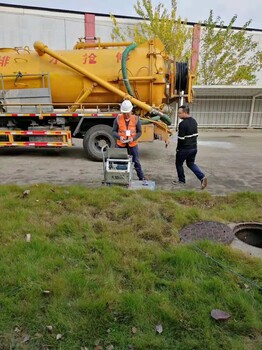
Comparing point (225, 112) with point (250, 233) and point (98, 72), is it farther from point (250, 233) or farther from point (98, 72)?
point (250, 233)

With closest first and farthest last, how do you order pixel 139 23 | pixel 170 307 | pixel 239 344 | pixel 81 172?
1. pixel 239 344
2. pixel 170 307
3. pixel 81 172
4. pixel 139 23

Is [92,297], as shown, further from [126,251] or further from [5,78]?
[5,78]

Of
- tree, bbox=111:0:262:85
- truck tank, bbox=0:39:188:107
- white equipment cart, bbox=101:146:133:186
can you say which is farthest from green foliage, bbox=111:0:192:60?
white equipment cart, bbox=101:146:133:186

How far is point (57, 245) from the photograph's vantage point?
331 cm

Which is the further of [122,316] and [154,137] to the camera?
[154,137]

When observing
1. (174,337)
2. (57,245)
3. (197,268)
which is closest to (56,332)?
(174,337)

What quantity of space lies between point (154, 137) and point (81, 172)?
8.41 ft

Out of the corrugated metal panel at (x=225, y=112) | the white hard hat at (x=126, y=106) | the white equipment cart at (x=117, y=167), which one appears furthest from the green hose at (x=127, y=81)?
the corrugated metal panel at (x=225, y=112)

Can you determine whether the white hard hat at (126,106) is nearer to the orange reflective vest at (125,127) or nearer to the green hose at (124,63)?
the orange reflective vest at (125,127)

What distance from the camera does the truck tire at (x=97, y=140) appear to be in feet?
28.3

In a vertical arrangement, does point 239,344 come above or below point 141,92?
below

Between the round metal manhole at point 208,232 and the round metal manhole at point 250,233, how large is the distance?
19 cm

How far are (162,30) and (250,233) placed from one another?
698 inches

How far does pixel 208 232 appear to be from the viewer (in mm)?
3736
